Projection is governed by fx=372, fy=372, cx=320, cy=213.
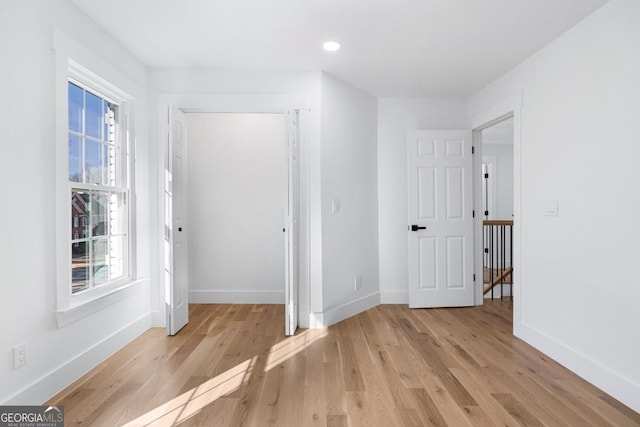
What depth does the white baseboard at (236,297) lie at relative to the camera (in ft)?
15.4

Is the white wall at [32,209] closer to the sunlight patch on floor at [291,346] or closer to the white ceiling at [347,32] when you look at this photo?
the white ceiling at [347,32]

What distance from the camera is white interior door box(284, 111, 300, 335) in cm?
347

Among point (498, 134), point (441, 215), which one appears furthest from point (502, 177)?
point (441, 215)

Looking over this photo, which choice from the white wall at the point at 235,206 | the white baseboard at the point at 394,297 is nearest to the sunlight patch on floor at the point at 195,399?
the white wall at the point at 235,206

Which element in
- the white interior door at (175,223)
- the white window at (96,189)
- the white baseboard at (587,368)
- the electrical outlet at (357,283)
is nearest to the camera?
the white baseboard at (587,368)

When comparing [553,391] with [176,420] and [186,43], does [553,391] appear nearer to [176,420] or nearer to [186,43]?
[176,420]

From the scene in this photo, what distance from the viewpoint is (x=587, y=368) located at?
258 centimetres

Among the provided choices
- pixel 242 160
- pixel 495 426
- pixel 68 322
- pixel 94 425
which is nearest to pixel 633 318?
pixel 495 426

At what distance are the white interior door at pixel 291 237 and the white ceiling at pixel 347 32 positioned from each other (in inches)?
28.5

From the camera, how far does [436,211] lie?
177 inches

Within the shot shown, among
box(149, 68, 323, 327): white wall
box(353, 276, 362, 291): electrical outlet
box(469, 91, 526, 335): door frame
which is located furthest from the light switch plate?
box(469, 91, 526, 335): door frame

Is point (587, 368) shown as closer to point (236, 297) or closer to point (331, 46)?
point (331, 46)

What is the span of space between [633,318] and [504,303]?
254cm

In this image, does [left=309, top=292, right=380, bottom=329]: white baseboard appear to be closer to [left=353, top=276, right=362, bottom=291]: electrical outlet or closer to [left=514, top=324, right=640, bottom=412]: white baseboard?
[left=353, top=276, right=362, bottom=291]: electrical outlet
